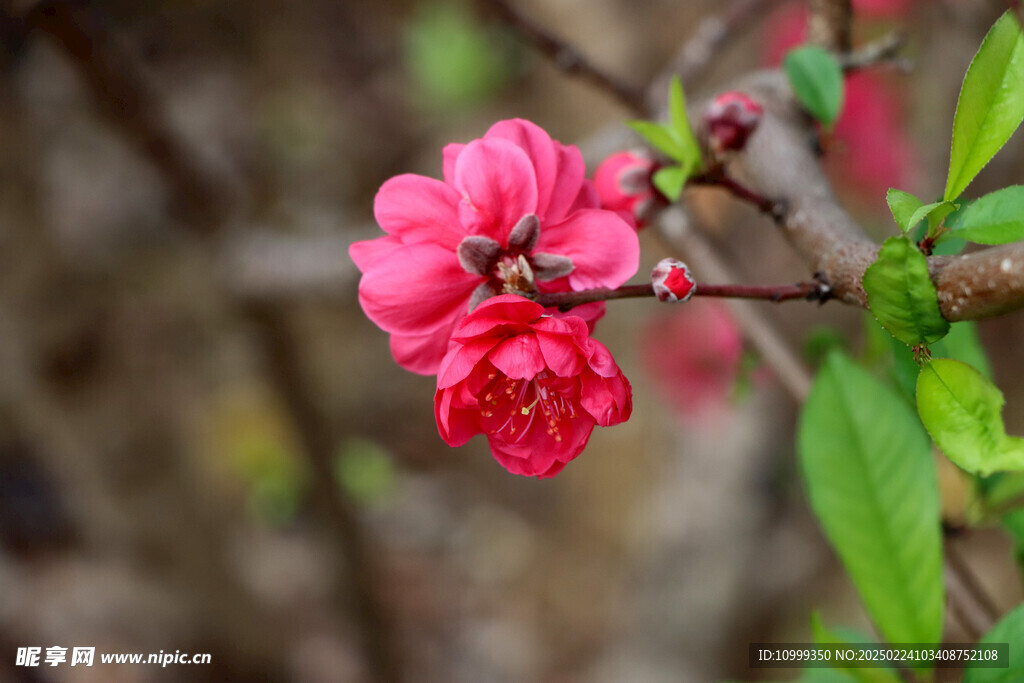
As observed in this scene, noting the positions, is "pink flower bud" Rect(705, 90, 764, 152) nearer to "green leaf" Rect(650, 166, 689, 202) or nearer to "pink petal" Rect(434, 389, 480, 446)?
"green leaf" Rect(650, 166, 689, 202)

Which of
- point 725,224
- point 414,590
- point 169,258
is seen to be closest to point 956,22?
point 725,224

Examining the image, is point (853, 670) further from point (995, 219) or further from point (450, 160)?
point (450, 160)

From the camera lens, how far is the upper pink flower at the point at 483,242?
17.5 inches

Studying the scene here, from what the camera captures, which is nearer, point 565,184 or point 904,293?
point 904,293

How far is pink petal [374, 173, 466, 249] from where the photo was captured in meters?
0.45

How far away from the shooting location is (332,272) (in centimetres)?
143

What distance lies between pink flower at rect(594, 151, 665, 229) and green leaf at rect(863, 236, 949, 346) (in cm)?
23

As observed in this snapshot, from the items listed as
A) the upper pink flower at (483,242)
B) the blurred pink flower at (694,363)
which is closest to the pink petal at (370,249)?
the upper pink flower at (483,242)

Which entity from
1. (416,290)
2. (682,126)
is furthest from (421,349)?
(682,126)

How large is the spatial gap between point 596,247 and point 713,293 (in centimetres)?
9

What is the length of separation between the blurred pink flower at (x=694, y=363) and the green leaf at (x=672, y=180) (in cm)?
121

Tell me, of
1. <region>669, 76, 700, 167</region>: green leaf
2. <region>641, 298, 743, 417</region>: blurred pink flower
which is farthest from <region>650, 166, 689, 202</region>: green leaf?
<region>641, 298, 743, 417</region>: blurred pink flower

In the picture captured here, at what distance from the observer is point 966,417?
13.8 inches

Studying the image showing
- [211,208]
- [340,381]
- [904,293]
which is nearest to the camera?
[904,293]
